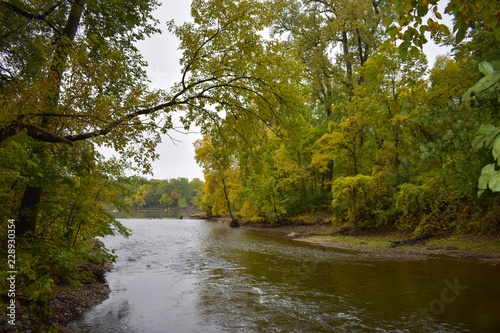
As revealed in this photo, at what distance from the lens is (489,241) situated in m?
14.4

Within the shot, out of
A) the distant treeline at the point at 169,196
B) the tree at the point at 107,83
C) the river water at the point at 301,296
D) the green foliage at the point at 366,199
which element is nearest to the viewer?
the tree at the point at 107,83

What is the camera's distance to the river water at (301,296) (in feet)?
23.3

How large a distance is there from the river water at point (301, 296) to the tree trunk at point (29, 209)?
2.41m

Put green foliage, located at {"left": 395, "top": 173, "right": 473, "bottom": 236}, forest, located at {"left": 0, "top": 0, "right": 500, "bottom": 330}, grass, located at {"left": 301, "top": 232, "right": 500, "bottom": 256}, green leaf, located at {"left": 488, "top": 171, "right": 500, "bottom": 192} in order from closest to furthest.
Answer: green leaf, located at {"left": 488, "top": 171, "right": 500, "bottom": 192} < forest, located at {"left": 0, "top": 0, "right": 500, "bottom": 330} < grass, located at {"left": 301, "top": 232, "right": 500, "bottom": 256} < green foliage, located at {"left": 395, "top": 173, "right": 473, "bottom": 236}

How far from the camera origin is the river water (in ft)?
23.3

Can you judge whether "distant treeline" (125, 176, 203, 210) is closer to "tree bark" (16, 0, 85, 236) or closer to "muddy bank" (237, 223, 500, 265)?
"muddy bank" (237, 223, 500, 265)

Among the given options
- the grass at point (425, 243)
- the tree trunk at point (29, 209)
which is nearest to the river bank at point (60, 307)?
the tree trunk at point (29, 209)

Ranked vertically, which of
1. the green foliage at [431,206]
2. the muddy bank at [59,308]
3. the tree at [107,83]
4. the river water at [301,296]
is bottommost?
the river water at [301,296]

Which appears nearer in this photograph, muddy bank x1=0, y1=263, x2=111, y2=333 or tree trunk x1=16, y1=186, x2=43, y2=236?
muddy bank x1=0, y1=263, x2=111, y2=333

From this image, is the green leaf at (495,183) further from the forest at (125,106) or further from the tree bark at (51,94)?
the tree bark at (51,94)

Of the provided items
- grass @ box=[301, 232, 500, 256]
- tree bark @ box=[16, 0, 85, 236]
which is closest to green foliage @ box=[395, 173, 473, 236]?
grass @ box=[301, 232, 500, 256]

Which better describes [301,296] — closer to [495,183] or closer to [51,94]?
[51,94]

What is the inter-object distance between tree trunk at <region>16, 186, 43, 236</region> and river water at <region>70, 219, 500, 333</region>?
2.41m

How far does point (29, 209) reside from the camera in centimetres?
625
